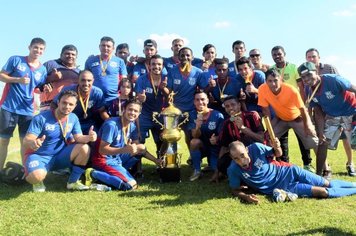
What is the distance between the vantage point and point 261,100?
21.4ft

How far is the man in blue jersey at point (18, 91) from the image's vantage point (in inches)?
256

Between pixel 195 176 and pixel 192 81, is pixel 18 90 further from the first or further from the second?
pixel 195 176

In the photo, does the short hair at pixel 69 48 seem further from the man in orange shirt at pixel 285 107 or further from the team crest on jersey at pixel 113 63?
the man in orange shirt at pixel 285 107

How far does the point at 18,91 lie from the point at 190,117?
3276mm

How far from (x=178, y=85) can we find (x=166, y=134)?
4.75ft

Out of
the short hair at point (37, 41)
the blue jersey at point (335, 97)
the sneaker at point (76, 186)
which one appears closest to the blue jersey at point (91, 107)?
the short hair at point (37, 41)

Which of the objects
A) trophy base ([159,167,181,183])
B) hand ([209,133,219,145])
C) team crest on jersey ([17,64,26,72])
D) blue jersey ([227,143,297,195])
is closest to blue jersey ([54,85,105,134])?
team crest on jersey ([17,64,26,72])

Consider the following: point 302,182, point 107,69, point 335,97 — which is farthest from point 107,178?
point 335,97

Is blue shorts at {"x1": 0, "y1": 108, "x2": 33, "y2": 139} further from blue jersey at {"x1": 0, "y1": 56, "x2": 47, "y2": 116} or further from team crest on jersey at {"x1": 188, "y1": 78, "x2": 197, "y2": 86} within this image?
team crest on jersey at {"x1": 188, "y1": 78, "x2": 197, "y2": 86}

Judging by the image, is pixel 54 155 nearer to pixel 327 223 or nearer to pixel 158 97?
pixel 158 97

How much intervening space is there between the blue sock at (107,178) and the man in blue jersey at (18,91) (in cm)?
150

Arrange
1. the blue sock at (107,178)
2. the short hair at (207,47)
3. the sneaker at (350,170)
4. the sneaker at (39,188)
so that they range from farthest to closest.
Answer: the short hair at (207,47) → the sneaker at (350,170) → the blue sock at (107,178) → the sneaker at (39,188)

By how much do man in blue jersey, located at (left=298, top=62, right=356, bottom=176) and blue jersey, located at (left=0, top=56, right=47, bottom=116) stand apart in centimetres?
491

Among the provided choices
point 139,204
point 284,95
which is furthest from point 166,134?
point 284,95
